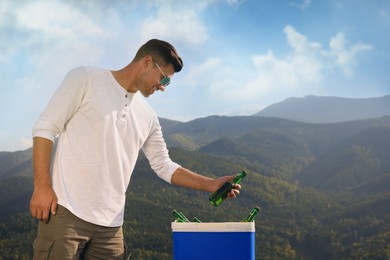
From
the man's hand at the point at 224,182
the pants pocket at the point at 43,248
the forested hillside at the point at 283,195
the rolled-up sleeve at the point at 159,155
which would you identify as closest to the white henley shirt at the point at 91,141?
the pants pocket at the point at 43,248

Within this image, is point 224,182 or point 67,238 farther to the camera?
point 224,182

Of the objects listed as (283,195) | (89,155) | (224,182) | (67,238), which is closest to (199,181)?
(224,182)

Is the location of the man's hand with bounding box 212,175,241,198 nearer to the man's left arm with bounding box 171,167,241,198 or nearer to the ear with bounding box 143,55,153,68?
the man's left arm with bounding box 171,167,241,198

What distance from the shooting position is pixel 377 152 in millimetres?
118562

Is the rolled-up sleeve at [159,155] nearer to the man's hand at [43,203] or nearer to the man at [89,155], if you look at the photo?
the man at [89,155]

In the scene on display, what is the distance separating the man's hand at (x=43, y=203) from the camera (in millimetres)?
2406

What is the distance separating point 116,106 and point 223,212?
79.4 metres

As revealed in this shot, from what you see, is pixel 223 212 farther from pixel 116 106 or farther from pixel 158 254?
pixel 116 106

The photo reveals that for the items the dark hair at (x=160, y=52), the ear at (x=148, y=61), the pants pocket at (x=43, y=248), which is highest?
the dark hair at (x=160, y=52)

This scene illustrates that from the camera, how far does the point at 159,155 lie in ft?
10.3

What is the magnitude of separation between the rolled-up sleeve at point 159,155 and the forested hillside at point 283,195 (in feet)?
189

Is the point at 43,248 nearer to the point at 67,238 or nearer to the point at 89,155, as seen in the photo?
the point at 67,238

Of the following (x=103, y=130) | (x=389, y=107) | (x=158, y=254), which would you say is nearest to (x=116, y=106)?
(x=103, y=130)

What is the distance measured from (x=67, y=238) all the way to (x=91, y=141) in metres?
0.49
